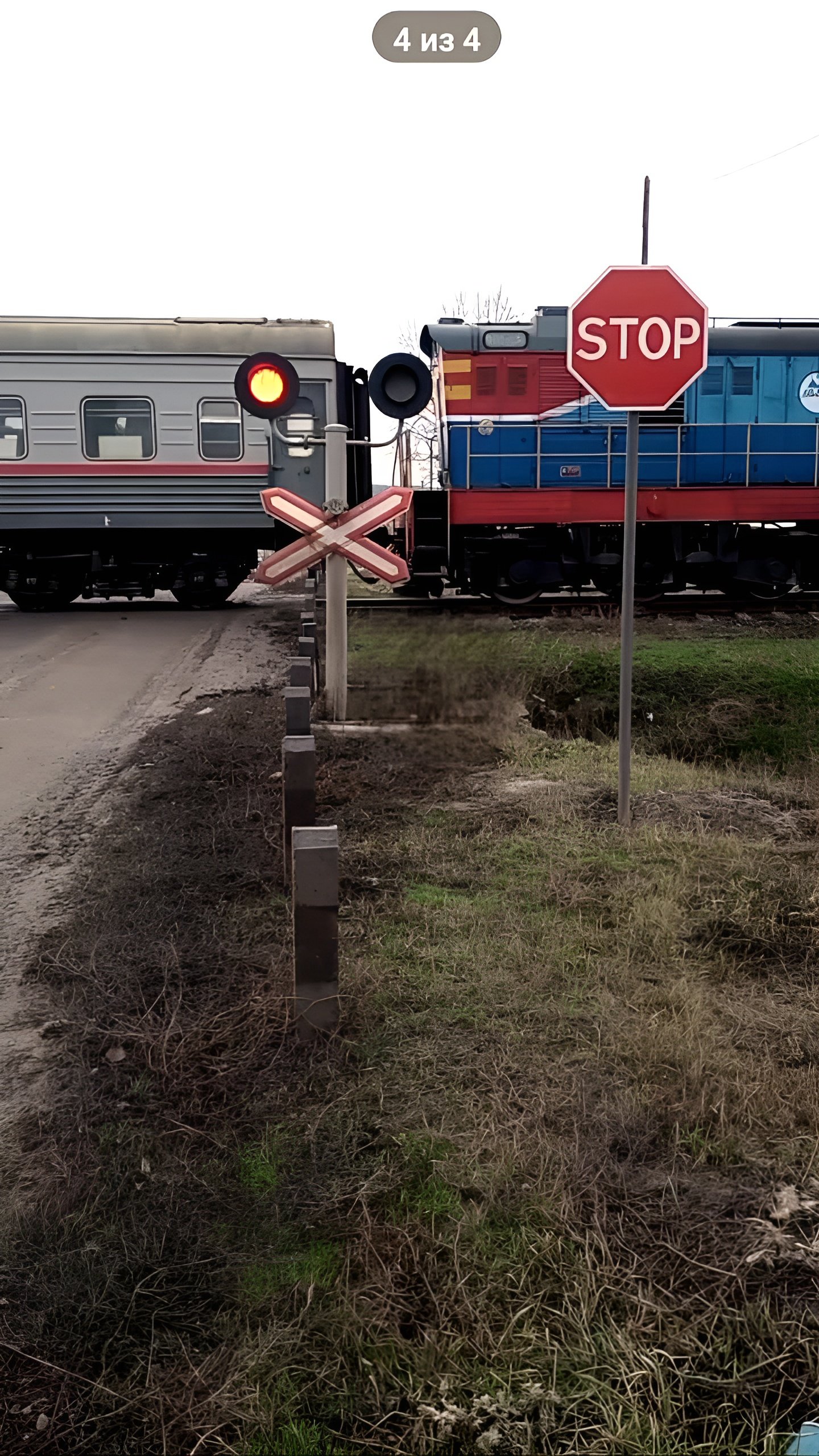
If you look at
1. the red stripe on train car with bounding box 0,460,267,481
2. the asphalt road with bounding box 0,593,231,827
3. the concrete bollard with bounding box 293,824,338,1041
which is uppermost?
the red stripe on train car with bounding box 0,460,267,481

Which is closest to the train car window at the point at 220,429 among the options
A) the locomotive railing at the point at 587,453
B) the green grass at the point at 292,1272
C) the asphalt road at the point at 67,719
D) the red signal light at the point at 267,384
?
the asphalt road at the point at 67,719

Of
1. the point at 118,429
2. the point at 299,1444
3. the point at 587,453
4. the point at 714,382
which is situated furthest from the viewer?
the point at 118,429

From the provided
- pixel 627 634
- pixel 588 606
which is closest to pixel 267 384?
pixel 627 634

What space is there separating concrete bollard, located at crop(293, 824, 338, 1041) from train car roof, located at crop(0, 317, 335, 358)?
1505cm

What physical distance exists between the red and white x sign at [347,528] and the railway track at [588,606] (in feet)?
23.0

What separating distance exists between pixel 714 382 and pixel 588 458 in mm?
2102

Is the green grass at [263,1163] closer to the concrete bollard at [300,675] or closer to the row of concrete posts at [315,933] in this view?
the row of concrete posts at [315,933]

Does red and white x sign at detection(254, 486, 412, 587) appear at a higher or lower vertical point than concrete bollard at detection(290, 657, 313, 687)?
higher

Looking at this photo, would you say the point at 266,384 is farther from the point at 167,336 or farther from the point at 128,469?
the point at 167,336

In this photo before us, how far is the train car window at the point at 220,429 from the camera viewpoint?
17.8 m

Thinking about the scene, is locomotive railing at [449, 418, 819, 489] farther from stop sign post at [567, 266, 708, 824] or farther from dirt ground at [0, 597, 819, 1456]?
dirt ground at [0, 597, 819, 1456]

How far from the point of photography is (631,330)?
19.7 ft

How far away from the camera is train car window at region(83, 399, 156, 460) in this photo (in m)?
17.6

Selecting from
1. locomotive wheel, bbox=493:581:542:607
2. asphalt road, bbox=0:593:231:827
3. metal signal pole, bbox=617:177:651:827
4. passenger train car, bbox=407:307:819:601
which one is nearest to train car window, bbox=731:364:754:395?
passenger train car, bbox=407:307:819:601
